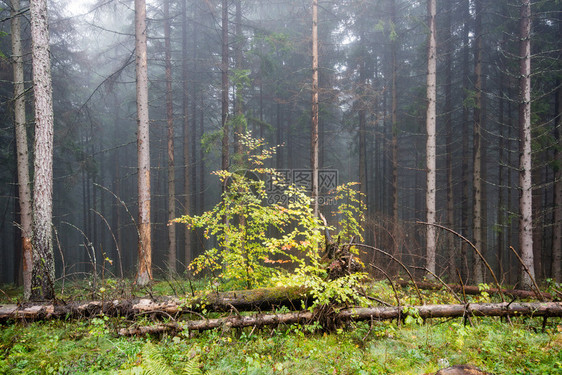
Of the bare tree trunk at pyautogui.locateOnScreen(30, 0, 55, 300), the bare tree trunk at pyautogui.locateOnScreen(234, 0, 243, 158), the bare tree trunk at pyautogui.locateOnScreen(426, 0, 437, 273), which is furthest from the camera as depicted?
the bare tree trunk at pyautogui.locateOnScreen(234, 0, 243, 158)

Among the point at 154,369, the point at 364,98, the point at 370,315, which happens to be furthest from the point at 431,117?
the point at 154,369

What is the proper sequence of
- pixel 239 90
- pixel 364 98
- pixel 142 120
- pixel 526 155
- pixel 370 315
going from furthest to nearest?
pixel 364 98 → pixel 239 90 → pixel 142 120 → pixel 526 155 → pixel 370 315

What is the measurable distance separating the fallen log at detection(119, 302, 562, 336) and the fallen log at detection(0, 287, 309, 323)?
25 cm

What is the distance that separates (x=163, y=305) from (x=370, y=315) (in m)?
3.68

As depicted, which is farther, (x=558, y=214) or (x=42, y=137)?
(x=558, y=214)

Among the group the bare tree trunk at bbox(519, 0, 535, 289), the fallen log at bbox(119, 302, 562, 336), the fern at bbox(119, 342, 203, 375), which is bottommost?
the fallen log at bbox(119, 302, 562, 336)

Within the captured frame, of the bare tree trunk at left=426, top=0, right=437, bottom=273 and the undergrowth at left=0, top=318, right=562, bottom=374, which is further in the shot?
the bare tree trunk at left=426, top=0, right=437, bottom=273

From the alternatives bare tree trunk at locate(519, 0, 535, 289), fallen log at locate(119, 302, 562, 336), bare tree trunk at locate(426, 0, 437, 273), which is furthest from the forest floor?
bare tree trunk at locate(426, 0, 437, 273)

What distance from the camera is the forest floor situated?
3055 millimetres

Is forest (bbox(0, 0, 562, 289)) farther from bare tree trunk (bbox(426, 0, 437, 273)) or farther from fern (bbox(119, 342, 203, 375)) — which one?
fern (bbox(119, 342, 203, 375))

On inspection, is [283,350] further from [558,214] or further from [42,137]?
[558,214]

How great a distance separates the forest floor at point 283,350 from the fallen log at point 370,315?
13 cm

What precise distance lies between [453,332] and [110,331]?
538 cm

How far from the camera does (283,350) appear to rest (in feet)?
12.3
